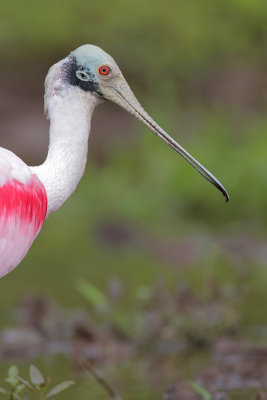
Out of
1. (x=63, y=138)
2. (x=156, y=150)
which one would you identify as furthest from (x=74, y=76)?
(x=156, y=150)

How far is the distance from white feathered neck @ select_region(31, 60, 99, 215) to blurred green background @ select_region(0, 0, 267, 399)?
1785 millimetres

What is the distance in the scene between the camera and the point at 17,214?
18.9 ft

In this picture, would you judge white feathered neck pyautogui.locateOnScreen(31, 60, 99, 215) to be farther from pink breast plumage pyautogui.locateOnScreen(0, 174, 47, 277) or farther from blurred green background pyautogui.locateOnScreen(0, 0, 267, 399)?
blurred green background pyautogui.locateOnScreen(0, 0, 267, 399)

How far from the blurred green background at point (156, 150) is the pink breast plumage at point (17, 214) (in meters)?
1.71

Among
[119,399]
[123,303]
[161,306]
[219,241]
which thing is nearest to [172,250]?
[219,241]

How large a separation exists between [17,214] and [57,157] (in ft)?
1.05

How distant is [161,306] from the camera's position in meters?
7.89

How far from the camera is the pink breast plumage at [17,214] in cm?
570

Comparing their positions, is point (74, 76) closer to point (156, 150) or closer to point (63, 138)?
point (63, 138)

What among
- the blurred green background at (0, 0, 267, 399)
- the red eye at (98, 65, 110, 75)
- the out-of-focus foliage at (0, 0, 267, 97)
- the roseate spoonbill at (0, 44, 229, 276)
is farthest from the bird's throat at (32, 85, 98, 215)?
the out-of-focus foliage at (0, 0, 267, 97)

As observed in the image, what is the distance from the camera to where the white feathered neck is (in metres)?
5.84

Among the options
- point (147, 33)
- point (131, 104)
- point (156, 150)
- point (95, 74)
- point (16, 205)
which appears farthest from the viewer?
point (147, 33)

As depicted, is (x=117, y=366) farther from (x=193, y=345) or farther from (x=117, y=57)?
(x=117, y=57)

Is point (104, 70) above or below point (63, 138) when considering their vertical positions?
above
